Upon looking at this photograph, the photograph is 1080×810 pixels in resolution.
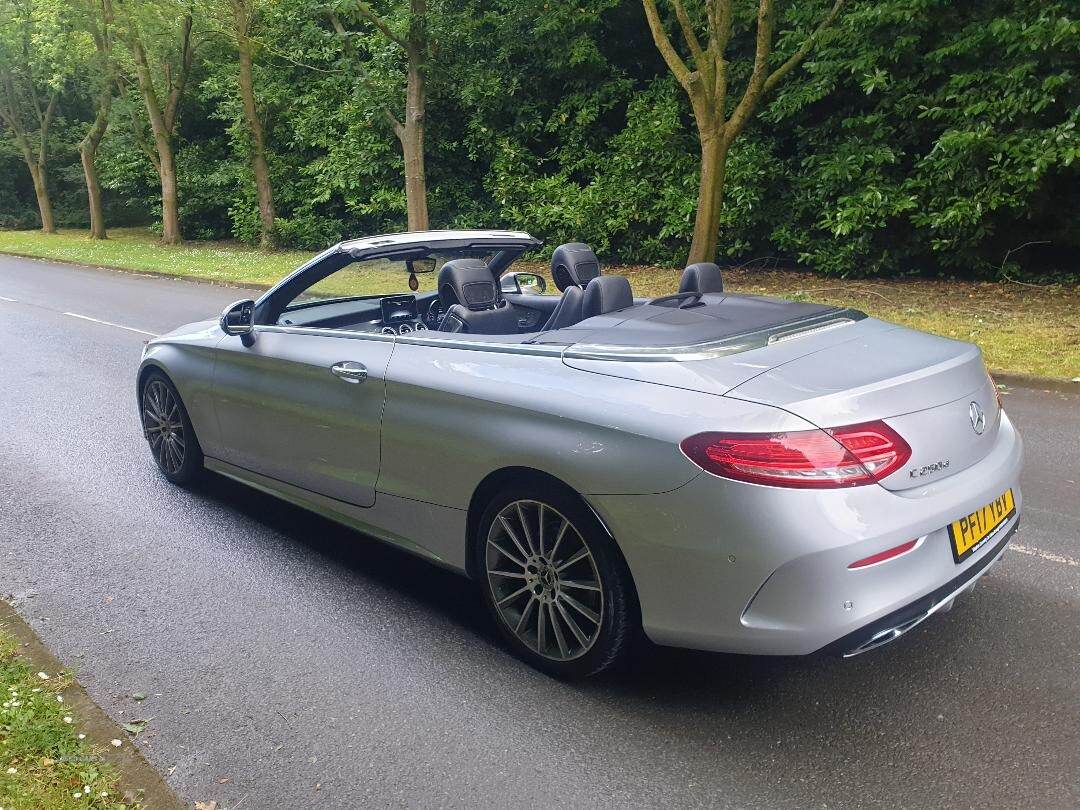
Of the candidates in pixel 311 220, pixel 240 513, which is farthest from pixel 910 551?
pixel 311 220

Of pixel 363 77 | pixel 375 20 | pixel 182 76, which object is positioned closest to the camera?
pixel 375 20

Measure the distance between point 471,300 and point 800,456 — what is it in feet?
7.09

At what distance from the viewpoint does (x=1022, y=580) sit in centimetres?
412

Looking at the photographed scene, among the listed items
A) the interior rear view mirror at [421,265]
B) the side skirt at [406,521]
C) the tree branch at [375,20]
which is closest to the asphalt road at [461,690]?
the side skirt at [406,521]

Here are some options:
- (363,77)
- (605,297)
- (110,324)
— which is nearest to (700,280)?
(605,297)

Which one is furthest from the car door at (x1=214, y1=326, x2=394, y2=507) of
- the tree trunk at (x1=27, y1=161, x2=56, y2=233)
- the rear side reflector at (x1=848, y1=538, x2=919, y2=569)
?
the tree trunk at (x1=27, y1=161, x2=56, y2=233)

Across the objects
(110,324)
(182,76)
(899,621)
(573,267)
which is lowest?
(899,621)

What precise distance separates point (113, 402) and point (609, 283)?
5.66 m

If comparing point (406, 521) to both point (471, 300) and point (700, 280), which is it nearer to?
point (471, 300)

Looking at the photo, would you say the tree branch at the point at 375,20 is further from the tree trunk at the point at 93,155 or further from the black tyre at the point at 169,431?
the tree trunk at the point at 93,155

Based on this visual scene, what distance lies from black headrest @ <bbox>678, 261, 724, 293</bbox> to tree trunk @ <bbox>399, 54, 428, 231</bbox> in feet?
48.6

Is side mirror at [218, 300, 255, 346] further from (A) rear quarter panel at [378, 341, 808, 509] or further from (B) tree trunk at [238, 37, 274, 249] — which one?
(B) tree trunk at [238, 37, 274, 249]

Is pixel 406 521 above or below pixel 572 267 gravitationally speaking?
below

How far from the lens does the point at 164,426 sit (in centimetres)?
568
